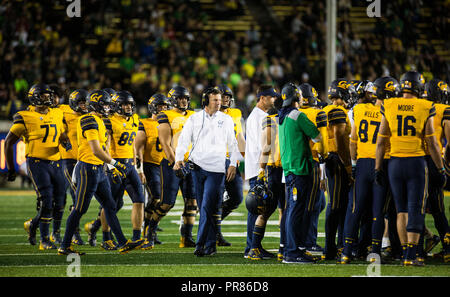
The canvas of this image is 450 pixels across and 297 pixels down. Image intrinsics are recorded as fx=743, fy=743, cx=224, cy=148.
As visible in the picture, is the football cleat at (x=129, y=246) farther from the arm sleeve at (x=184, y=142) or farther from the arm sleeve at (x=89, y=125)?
the arm sleeve at (x=89, y=125)

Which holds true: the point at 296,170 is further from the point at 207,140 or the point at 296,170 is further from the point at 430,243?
the point at 430,243

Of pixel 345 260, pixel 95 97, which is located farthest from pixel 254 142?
pixel 95 97

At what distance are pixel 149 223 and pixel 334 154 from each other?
118 inches

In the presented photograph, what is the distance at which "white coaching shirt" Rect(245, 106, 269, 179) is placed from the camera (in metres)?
8.52

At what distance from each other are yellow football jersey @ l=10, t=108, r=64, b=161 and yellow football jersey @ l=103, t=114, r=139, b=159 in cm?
87

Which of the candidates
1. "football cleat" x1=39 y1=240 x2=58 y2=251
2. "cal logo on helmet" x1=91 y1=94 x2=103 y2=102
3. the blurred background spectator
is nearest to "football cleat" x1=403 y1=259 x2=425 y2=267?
"cal logo on helmet" x1=91 y1=94 x2=103 y2=102

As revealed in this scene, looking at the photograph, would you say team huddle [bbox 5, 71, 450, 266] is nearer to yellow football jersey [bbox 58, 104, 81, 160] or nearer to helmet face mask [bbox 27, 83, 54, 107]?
helmet face mask [bbox 27, 83, 54, 107]

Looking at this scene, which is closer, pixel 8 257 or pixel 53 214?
pixel 8 257

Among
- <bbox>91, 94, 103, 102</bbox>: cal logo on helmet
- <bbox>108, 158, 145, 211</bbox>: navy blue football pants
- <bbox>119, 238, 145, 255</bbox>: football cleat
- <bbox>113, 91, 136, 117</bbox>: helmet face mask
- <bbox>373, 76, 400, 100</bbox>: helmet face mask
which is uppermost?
<bbox>373, 76, 400, 100</bbox>: helmet face mask

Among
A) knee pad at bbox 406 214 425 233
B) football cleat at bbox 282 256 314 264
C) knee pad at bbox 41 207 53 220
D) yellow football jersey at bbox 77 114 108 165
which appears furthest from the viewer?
knee pad at bbox 41 207 53 220

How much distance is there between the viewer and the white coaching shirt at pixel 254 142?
28.0ft

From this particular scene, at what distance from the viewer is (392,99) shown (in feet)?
24.5
